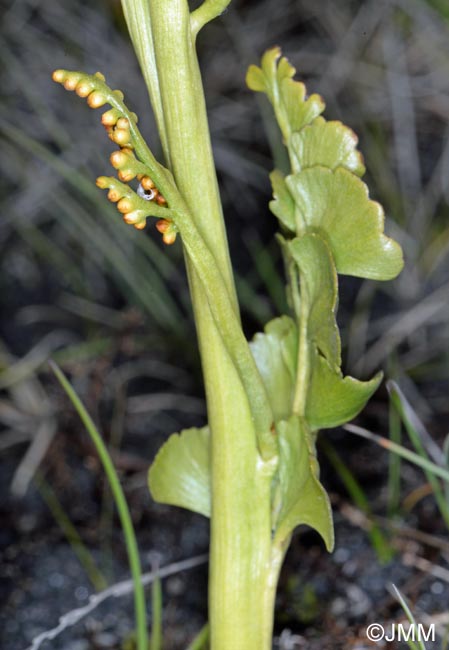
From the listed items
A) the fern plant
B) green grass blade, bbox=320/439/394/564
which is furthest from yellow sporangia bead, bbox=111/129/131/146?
green grass blade, bbox=320/439/394/564

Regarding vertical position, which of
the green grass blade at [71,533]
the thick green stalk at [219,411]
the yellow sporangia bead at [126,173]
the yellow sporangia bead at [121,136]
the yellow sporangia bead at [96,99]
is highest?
the yellow sporangia bead at [96,99]

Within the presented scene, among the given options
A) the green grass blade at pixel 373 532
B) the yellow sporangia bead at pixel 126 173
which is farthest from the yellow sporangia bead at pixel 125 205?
the green grass blade at pixel 373 532

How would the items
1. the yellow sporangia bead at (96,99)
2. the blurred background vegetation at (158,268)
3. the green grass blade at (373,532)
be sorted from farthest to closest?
the blurred background vegetation at (158,268) < the green grass blade at (373,532) < the yellow sporangia bead at (96,99)

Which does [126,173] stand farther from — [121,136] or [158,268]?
[158,268]

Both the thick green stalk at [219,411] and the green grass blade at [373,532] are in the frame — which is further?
the green grass blade at [373,532]

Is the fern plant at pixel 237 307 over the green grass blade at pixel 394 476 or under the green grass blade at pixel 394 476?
over

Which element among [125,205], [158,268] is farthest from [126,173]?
[158,268]

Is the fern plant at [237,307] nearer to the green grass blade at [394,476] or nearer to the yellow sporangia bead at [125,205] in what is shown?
the yellow sporangia bead at [125,205]

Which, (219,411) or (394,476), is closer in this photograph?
(219,411)

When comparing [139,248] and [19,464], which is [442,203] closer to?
[139,248]
